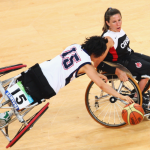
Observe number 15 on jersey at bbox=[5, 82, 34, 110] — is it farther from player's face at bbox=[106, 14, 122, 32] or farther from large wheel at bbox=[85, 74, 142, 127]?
player's face at bbox=[106, 14, 122, 32]

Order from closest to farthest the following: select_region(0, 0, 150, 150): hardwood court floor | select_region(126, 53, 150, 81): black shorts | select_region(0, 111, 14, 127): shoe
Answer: select_region(0, 111, 14, 127): shoe
select_region(126, 53, 150, 81): black shorts
select_region(0, 0, 150, 150): hardwood court floor

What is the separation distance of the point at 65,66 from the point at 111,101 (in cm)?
67

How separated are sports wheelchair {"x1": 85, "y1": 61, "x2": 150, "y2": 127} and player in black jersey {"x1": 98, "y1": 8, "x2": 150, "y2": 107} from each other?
2.8 inches

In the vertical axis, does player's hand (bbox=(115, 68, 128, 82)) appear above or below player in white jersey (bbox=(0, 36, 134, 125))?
below

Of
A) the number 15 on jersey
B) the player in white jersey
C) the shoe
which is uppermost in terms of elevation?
the player in white jersey

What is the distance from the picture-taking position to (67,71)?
2932 mm

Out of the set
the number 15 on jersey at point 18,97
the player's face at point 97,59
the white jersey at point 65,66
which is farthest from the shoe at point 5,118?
the player's face at point 97,59

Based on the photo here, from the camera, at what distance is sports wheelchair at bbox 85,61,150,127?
3.23 meters

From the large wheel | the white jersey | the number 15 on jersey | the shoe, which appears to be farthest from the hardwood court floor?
the white jersey

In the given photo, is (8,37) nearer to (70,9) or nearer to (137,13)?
(70,9)

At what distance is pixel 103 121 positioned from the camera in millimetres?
3541

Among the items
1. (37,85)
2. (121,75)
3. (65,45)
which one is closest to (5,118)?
(37,85)

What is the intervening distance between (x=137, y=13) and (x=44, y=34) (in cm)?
157

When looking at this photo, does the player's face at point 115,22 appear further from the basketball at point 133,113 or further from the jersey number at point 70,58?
the basketball at point 133,113
